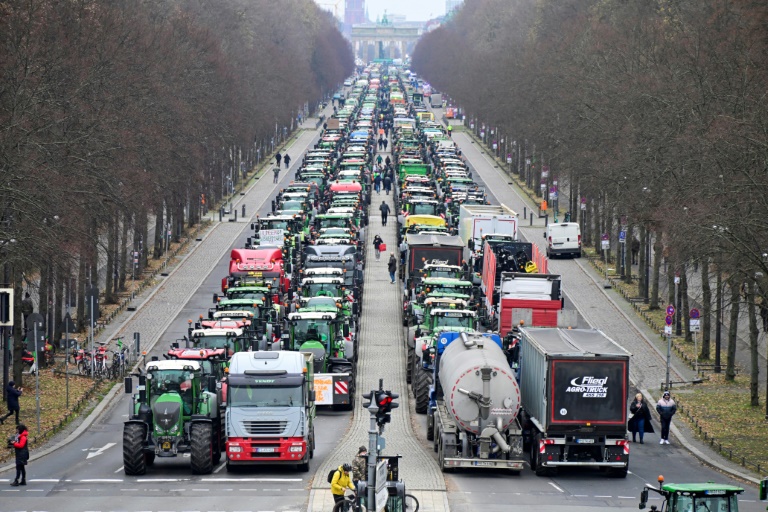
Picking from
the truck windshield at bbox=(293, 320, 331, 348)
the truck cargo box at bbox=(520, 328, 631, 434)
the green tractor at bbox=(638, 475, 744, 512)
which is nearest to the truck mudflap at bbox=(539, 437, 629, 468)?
the truck cargo box at bbox=(520, 328, 631, 434)

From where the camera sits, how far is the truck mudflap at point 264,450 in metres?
36.4

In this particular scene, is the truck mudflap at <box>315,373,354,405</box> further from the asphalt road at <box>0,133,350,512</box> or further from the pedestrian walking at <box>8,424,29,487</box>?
the pedestrian walking at <box>8,424,29,487</box>

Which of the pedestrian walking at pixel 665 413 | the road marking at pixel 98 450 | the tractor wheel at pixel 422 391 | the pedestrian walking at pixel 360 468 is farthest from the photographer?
the tractor wheel at pixel 422 391

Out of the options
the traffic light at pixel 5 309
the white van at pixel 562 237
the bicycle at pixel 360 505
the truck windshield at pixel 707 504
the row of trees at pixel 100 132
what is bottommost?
the bicycle at pixel 360 505

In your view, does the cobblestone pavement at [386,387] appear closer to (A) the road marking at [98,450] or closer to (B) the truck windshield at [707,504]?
(A) the road marking at [98,450]

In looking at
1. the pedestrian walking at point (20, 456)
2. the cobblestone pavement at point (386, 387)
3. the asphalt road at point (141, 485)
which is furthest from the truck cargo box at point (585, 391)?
the pedestrian walking at point (20, 456)

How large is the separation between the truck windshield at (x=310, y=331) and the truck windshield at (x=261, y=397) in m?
10.1

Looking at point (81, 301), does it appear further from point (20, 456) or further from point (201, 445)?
point (201, 445)

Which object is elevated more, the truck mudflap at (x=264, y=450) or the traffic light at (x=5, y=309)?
the traffic light at (x=5, y=309)

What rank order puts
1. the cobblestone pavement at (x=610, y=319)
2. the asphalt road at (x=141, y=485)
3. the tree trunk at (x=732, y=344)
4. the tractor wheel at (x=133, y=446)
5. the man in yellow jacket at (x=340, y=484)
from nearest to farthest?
1. the man in yellow jacket at (x=340, y=484)
2. the asphalt road at (x=141, y=485)
3. the tractor wheel at (x=133, y=446)
4. the tree trunk at (x=732, y=344)
5. the cobblestone pavement at (x=610, y=319)

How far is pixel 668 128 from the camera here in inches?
2467

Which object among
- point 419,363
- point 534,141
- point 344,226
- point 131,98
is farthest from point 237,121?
point 419,363

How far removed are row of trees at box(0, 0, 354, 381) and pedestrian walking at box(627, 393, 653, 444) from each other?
1607 cm

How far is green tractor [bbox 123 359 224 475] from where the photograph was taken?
36.1m
